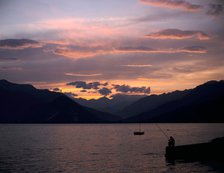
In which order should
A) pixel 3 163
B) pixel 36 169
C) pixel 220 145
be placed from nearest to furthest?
pixel 36 169 → pixel 3 163 → pixel 220 145

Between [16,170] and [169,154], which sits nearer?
[16,170]

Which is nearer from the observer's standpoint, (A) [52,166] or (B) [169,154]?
(A) [52,166]

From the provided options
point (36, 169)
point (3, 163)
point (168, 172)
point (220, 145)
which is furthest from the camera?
point (220, 145)

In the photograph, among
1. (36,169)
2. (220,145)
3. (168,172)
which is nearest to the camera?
(168,172)

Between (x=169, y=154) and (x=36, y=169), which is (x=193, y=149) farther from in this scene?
(x=36, y=169)

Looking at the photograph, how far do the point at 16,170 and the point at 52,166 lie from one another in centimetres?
676

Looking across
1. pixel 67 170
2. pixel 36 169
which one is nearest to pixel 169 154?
pixel 67 170

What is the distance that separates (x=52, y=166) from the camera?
59688 millimetres

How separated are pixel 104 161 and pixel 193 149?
55.7 feet

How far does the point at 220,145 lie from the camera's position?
67.8m

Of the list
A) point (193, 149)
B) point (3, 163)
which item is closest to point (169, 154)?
point (193, 149)

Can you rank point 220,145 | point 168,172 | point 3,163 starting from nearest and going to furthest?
point 168,172 → point 3,163 → point 220,145

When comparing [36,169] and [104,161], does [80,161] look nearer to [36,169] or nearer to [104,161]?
[104,161]

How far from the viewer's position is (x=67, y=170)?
54906 mm
